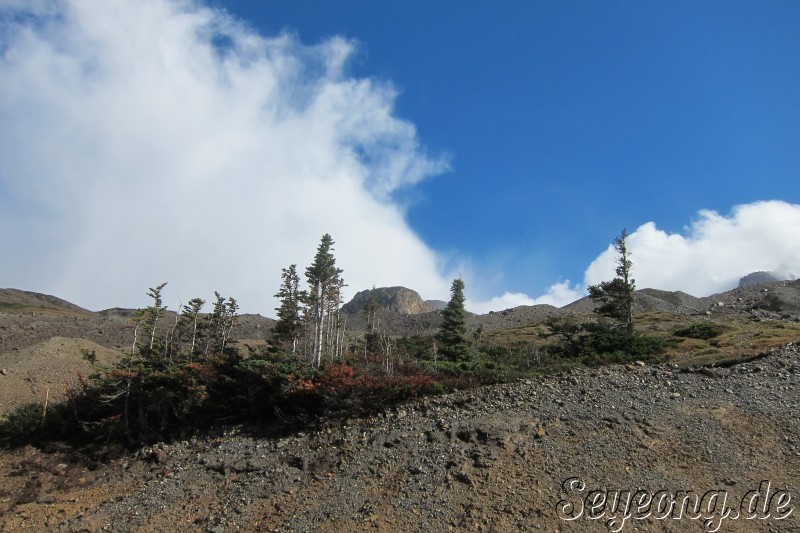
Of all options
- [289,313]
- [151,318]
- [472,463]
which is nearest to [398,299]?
[289,313]

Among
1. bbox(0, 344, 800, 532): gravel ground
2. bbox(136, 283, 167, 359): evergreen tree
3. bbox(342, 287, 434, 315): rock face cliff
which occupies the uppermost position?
bbox(342, 287, 434, 315): rock face cliff

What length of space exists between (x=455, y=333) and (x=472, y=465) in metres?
20.9

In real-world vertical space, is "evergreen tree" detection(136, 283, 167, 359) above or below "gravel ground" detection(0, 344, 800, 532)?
Answer: above

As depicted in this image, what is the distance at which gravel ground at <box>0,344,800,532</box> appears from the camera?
11273mm

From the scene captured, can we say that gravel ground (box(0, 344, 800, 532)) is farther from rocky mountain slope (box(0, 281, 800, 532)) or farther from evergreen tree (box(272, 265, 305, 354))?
evergreen tree (box(272, 265, 305, 354))

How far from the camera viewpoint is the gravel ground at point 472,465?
11.3 metres

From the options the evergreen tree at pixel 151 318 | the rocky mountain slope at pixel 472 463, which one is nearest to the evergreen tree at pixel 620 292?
the rocky mountain slope at pixel 472 463

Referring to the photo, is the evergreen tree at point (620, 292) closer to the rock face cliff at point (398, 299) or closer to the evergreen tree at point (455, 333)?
the evergreen tree at point (455, 333)

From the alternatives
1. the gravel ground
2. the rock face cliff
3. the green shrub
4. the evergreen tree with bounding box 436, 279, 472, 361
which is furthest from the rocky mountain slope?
the rock face cliff

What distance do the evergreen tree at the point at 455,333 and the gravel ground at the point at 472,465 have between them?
14.9 m

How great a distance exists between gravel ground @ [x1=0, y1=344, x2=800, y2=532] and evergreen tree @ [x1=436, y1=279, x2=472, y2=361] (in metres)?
14.9

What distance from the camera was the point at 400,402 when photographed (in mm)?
17453

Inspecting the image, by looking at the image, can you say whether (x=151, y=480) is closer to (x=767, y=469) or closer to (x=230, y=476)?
(x=230, y=476)

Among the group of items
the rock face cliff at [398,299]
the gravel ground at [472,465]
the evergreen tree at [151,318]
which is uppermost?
the rock face cliff at [398,299]
